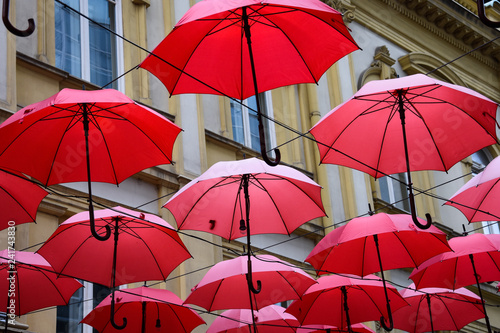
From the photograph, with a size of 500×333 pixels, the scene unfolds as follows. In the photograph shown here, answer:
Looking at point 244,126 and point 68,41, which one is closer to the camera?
point 68,41

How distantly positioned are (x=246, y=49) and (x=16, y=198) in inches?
115

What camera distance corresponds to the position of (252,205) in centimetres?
1036

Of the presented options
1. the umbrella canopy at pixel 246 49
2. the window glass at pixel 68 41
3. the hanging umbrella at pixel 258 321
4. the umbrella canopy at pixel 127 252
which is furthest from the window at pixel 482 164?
the umbrella canopy at pixel 246 49

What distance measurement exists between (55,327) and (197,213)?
2.49 metres

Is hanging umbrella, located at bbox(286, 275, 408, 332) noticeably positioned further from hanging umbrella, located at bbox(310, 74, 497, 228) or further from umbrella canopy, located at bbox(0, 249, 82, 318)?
umbrella canopy, located at bbox(0, 249, 82, 318)

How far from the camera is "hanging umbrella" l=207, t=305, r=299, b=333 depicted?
10883 millimetres

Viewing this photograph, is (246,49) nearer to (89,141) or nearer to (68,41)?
(89,141)

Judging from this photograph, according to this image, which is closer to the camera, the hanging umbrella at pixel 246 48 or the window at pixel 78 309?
the hanging umbrella at pixel 246 48

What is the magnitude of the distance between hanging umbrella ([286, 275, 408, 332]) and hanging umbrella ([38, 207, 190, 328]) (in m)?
2.10

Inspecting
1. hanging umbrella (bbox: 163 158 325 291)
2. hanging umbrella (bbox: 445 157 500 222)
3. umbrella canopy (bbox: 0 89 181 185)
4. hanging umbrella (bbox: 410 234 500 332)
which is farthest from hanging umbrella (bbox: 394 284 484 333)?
umbrella canopy (bbox: 0 89 181 185)

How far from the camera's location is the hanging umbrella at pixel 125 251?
965 cm

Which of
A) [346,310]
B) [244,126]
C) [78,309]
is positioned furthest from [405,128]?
[244,126]

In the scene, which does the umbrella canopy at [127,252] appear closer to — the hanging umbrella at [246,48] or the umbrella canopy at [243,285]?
the umbrella canopy at [243,285]

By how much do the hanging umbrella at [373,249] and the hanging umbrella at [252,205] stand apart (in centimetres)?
55
